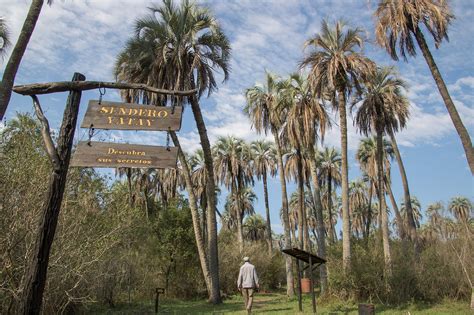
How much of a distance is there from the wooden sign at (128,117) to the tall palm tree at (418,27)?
11637 millimetres

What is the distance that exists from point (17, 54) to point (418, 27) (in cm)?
1287

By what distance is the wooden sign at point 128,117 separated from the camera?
579 centimetres

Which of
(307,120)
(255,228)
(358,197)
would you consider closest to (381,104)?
(307,120)

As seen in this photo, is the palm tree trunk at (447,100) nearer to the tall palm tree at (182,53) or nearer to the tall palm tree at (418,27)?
the tall palm tree at (418,27)

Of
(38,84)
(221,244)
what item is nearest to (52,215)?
(38,84)

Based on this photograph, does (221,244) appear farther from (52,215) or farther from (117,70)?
(52,215)

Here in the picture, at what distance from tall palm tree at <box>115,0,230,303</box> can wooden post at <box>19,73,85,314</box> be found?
12.9m

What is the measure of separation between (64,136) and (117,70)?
1591 centimetres

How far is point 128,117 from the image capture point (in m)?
5.82

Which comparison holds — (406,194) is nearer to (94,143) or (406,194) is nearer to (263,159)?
(263,159)

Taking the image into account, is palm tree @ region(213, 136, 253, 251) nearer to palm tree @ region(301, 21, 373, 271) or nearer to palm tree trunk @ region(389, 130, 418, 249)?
palm tree trunk @ region(389, 130, 418, 249)

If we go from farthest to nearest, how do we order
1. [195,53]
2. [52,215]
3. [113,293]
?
[195,53] → [113,293] → [52,215]

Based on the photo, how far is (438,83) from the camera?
15094mm

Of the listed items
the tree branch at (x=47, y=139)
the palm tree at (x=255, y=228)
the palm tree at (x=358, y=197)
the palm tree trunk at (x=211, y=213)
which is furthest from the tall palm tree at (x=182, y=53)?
the palm tree at (x=255, y=228)
